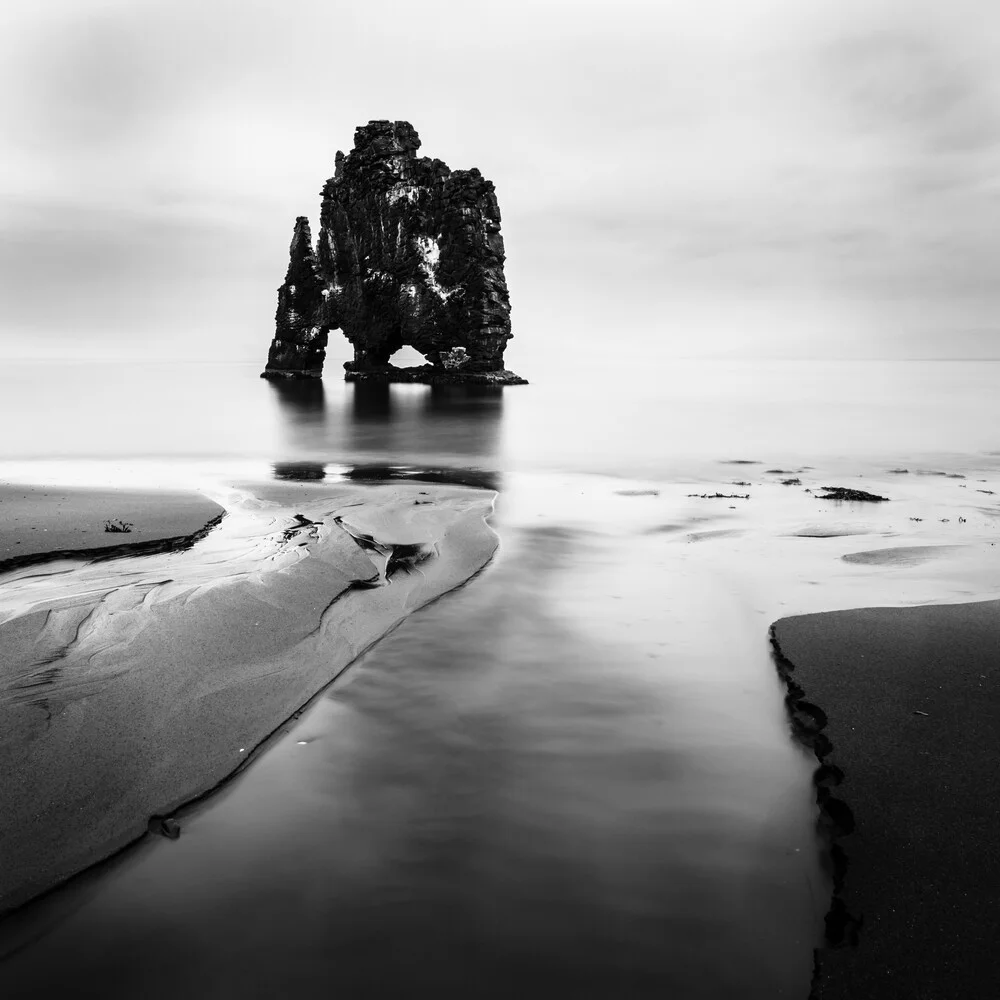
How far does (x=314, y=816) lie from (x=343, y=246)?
82.2 metres

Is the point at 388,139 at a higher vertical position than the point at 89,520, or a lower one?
higher

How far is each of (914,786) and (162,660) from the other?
553 cm

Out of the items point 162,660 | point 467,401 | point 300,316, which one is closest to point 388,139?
point 300,316

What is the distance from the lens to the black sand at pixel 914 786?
3045mm

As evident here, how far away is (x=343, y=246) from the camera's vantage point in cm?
7875

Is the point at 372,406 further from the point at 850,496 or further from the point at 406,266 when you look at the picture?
the point at 850,496

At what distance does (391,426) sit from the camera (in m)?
34.5

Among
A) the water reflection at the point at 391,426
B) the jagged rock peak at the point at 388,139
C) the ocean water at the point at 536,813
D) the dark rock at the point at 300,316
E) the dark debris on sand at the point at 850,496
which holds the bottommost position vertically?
the ocean water at the point at 536,813

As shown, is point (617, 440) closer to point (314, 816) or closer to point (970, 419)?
point (970, 419)

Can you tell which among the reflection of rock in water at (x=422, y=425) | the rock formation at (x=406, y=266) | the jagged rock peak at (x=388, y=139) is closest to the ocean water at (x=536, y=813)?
the reflection of rock in water at (x=422, y=425)

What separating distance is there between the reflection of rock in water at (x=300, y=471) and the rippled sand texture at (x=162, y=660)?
305 inches

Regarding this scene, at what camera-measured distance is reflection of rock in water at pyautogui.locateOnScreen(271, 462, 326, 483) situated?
18.2 m

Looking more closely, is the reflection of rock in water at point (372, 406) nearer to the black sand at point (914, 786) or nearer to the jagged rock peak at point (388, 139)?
the jagged rock peak at point (388, 139)

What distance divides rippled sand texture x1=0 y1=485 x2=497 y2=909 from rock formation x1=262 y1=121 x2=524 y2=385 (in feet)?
208
